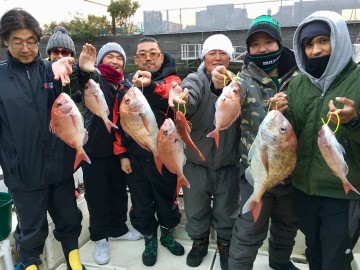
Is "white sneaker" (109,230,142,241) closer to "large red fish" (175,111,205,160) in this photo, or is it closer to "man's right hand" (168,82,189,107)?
"large red fish" (175,111,205,160)

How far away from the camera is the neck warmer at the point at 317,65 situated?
89.9 inches

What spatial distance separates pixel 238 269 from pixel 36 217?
74.1 inches

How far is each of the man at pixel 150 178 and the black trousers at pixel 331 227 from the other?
4.84ft

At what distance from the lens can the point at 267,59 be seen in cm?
271

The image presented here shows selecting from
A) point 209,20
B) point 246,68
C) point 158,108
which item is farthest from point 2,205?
point 209,20

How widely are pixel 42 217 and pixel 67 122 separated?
0.99 meters

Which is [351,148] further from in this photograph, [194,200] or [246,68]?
[194,200]

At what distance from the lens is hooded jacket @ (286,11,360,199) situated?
2.19 meters

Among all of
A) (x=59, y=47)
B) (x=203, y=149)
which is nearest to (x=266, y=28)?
(x=203, y=149)

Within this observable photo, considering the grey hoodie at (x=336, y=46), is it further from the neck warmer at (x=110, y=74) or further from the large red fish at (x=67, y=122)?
the neck warmer at (x=110, y=74)

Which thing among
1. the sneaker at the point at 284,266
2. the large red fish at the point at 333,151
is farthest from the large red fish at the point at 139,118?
the sneaker at the point at 284,266

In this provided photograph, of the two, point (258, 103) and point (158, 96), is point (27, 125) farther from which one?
point (258, 103)

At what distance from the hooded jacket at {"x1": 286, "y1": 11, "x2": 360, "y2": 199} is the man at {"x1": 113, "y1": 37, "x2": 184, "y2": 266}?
1317 millimetres

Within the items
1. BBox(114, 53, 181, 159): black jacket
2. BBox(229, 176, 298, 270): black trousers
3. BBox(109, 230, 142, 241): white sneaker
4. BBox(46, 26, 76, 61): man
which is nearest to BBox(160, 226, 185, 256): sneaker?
BBox(109, 230, 142, 241): white sneaker
